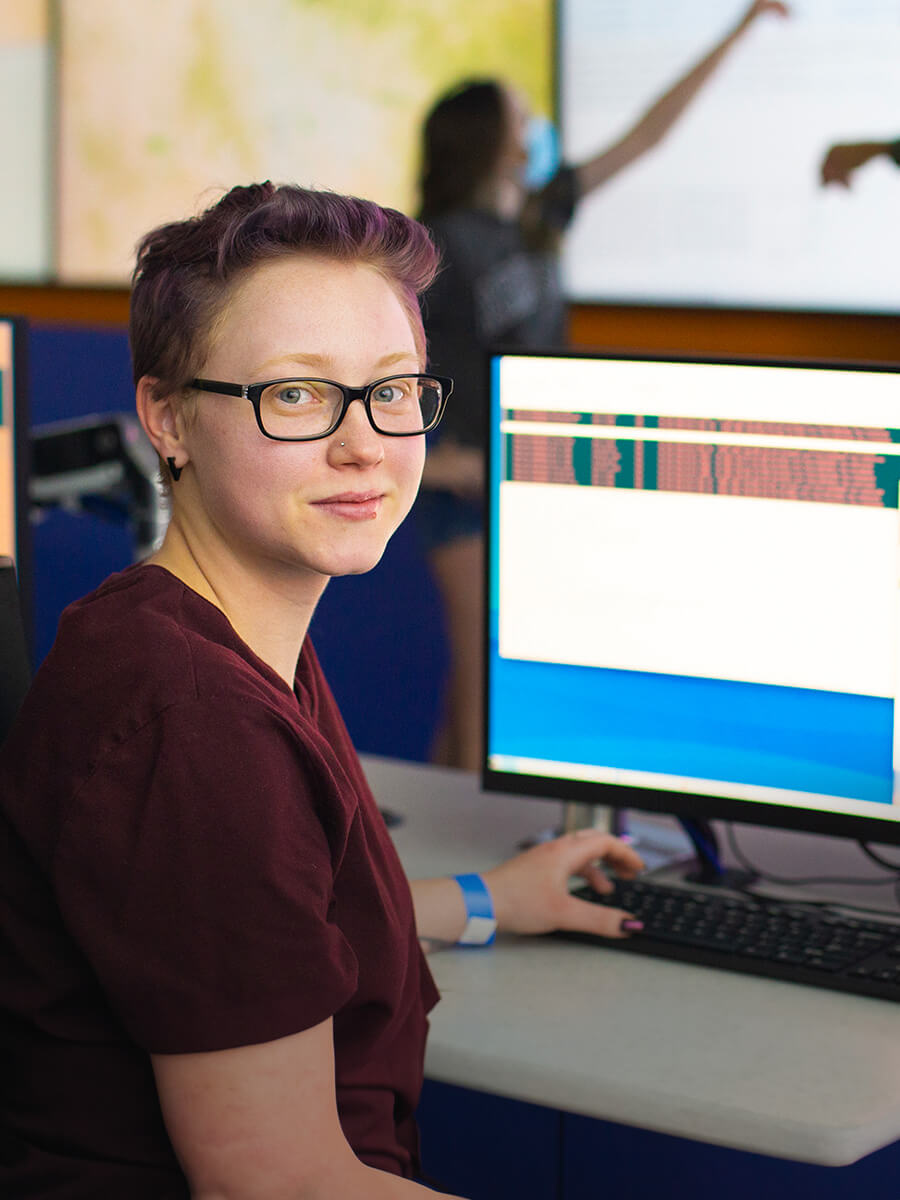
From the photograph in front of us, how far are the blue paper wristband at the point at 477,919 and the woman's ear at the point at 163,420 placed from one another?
49 centimetres

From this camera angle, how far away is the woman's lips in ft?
3.35

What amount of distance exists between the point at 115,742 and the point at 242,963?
0.14 m

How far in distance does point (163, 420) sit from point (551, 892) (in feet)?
1.82

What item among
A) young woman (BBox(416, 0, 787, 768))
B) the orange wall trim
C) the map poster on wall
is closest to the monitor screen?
young woman (BBox(416, 0, 787, 768))

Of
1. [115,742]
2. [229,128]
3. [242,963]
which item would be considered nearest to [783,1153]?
[242,963]

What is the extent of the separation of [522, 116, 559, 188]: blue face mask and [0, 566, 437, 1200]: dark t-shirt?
2.59 meters

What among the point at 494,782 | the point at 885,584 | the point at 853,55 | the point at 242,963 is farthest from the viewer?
the point at 853,55

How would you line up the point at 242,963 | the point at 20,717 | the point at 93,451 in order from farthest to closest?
1. the point at 93,451
2. the point at 20,717
3. the point at 242,963

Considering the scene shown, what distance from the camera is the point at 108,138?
4133 millimetres

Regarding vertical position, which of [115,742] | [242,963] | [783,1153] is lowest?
[783,1153]

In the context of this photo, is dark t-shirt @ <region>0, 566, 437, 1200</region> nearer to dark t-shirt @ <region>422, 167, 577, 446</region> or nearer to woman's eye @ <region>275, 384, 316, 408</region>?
woman's eye @ <region>275, 384, 316, 408</region>

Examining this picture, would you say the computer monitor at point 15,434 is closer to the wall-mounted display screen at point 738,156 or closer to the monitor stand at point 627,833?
the monitor stand at point 627,833

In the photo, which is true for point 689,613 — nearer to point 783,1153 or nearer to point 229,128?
point 783,1153

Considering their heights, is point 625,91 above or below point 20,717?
above
